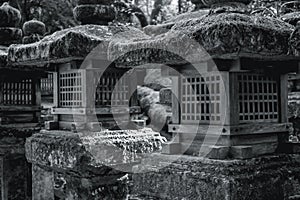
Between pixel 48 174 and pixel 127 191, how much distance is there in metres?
1.57

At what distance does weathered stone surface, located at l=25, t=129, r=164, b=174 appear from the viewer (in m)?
5.99

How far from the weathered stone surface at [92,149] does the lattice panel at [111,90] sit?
0.48 meters

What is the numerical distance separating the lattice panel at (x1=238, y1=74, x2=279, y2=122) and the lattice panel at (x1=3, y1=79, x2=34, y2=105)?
5174 millimetres

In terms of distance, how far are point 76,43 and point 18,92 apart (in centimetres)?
335

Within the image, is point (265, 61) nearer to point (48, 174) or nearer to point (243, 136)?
point (243, 136)

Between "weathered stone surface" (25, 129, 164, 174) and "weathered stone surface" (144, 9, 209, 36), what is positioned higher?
"weathered stone surface" (144, 9, 209, 36)

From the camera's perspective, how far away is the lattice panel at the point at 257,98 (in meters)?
4.77

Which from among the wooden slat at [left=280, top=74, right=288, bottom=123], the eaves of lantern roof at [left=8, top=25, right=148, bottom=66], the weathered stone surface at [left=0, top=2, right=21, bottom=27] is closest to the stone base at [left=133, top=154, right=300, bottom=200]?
the wooden slat at [left=280, top=74, right=288, bottom=123]

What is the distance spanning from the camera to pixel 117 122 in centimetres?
667

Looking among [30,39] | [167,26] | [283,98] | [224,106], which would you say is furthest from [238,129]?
[30,39]

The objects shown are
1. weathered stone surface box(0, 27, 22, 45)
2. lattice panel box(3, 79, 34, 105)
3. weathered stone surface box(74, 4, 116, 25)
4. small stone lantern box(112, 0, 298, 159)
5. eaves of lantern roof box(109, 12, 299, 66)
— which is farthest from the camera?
lattice panel box(3, 79, 34, 105)

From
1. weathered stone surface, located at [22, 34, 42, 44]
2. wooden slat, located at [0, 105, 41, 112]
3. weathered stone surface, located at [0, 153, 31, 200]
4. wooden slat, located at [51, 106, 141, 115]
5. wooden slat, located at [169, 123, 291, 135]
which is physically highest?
weathered stone surface, located at [22, 34, 42, 44]

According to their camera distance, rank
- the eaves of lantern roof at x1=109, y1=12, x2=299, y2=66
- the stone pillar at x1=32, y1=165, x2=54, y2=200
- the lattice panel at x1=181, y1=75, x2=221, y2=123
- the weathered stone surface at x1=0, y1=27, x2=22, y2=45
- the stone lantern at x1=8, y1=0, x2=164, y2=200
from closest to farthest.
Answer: the eaves of lantern roof at x1=109, y1=12, x2=299, y2=66 < the lattice panel at x1=181, y1=75, x2=221, y2=123 < the stone lantern at x1=8, y1=0, x2=164, y2=200 < the stone pillar at x1=32, y1=165, x2=54, y2=200 < the weathered stone surface at x1=0, y1=27, x2=22, y2=45

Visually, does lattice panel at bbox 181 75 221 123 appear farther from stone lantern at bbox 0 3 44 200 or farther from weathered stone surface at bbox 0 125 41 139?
weathered stone surface at bbox 0 125 41 139
